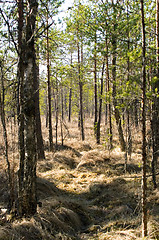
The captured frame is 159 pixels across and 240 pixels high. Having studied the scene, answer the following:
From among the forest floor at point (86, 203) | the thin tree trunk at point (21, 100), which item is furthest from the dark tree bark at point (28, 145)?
the forest floor at point (86, 203)

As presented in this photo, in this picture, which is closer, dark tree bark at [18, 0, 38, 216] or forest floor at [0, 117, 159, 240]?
forest floor at [0, 117, 159, 240]

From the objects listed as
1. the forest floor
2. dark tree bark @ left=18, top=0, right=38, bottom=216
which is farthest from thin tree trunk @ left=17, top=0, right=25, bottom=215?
the forest floor

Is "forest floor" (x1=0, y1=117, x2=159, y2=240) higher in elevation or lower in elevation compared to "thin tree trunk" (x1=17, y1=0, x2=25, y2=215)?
lower

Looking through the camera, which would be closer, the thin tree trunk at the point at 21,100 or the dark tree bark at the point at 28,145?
the thin tree trunk at the point at 21,100

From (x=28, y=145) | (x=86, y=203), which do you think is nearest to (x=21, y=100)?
(x=28, y=145)

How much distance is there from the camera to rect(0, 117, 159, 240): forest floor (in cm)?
373

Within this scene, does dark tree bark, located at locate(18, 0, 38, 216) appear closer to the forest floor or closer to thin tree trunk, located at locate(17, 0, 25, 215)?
thin tree trunk, located at locate(17, 0, 25, 215)

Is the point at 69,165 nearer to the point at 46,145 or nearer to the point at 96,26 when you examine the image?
the point at 46,145

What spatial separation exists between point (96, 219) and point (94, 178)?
3167 mm

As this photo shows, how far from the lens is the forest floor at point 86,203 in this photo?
3727 millimetres

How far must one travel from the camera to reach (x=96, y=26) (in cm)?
1036

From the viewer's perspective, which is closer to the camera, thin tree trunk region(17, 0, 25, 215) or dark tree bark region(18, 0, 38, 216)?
thin tree trunk region(17, 0, 25, 215)

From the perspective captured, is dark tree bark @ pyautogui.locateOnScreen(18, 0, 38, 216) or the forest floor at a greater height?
dark tree bark @ pyautogui.locateOnScreen(18, 0, 38, 216)

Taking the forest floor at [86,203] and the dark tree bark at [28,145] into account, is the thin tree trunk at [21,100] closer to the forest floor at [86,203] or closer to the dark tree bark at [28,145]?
the dark tree bark at [28,145]
